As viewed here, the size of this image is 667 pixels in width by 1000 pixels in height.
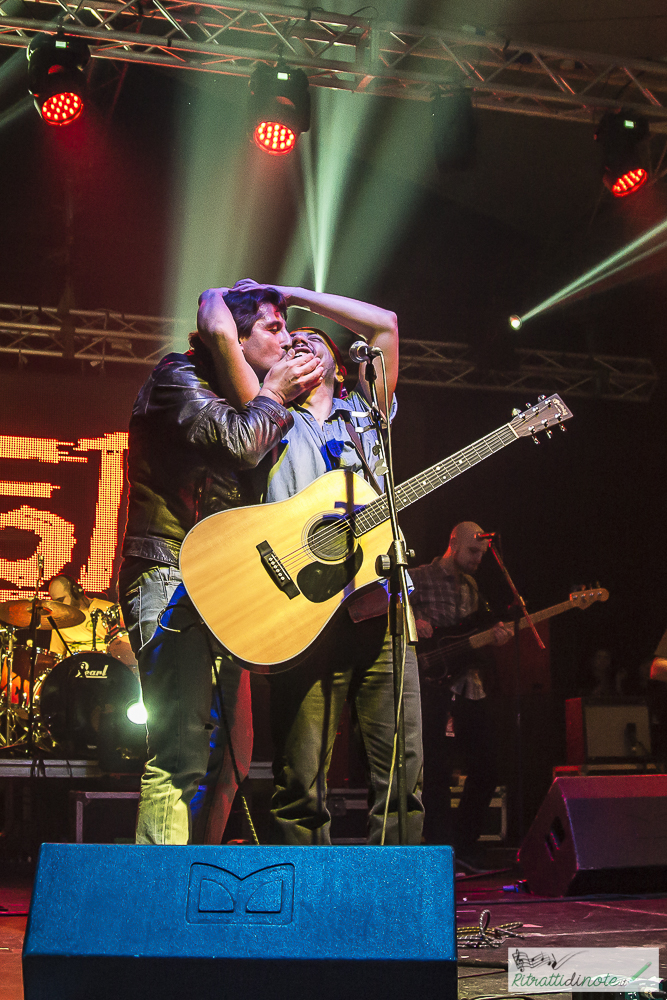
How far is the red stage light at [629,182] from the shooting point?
6961mm

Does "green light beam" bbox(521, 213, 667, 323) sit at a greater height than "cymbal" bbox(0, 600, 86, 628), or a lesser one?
greater

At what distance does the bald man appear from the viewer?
610cm

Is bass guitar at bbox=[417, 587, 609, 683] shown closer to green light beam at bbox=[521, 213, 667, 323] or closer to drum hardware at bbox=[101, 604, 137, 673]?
drum hardware at bbox=[101, 604, 137, 673]

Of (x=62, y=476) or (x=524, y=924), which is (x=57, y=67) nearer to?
(x=62, y=476)

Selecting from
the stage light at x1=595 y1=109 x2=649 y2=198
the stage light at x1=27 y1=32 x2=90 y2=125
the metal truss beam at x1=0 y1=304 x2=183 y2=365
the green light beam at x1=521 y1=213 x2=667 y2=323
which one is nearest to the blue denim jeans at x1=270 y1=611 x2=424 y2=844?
the stage light at x1=27 y1=32 x2=90 y2=125

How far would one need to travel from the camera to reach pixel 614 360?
32.8 ft

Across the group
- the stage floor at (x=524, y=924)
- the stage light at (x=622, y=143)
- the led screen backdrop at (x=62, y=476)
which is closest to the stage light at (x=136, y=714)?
the stage floor at (x=524, y=924)

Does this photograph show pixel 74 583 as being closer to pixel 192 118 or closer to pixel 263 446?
pixel 192 118

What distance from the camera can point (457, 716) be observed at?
6324mm

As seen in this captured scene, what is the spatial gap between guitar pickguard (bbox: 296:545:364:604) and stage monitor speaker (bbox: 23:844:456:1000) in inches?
40.1

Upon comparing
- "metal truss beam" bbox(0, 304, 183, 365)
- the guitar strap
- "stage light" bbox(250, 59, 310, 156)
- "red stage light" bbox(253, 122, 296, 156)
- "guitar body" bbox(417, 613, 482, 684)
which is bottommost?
"guitar body" bbox(417, 613, 482, 684)

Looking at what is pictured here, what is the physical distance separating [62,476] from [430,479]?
621cm

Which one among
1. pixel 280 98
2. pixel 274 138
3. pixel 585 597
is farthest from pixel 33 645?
pixel 585 597

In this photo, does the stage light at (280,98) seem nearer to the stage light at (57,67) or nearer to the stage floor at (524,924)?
the stage light at (57,67)
